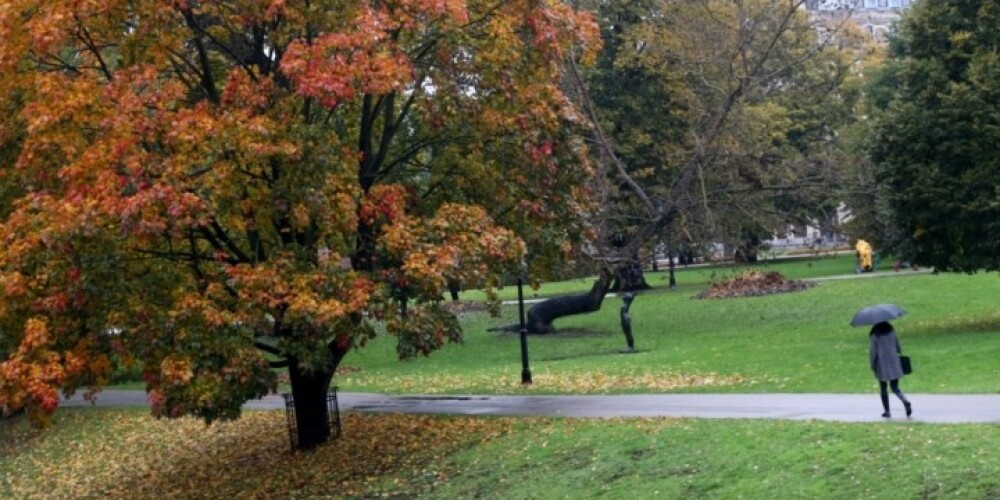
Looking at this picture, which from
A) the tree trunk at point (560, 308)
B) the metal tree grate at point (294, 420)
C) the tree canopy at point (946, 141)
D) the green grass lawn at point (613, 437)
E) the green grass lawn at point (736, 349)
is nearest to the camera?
the green grass lawn at point (613, 437)

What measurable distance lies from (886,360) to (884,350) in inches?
4.7

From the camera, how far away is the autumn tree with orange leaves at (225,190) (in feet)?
47.8

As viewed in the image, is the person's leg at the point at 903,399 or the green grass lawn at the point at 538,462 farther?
the person's leg at the point at 903,399

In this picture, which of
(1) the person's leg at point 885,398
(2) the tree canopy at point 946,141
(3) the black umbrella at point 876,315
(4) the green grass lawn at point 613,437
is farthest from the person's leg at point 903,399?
(2) the tree canopy at point 946,141

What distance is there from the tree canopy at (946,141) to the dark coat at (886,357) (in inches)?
385

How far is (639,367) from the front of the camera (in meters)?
24.7

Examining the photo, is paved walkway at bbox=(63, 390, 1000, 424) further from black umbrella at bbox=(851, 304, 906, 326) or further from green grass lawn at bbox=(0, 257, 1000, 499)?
black umbrella at bbox=(851, 304, 906, 326)

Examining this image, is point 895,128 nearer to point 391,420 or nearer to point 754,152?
point 754,152

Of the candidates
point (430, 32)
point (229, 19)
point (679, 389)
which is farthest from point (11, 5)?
point (679, 389)

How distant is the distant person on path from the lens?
14.8 meters

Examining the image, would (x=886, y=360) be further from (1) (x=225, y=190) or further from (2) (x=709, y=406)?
(1) (x=225, y=190)

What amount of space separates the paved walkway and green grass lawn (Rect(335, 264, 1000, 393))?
2.97ft

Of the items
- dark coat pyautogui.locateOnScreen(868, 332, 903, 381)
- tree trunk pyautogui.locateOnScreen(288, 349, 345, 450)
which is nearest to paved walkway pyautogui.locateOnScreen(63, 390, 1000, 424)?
dark coat pyautogui.locateOnScreen(868, 332, 903, 381)

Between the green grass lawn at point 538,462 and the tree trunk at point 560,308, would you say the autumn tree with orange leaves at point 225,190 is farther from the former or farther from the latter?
the tree trunk at point 560,308
